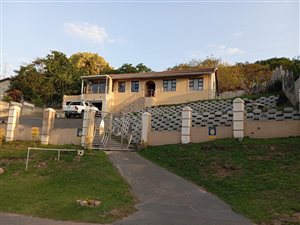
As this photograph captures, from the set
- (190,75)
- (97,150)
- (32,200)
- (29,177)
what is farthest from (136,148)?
(190,75)

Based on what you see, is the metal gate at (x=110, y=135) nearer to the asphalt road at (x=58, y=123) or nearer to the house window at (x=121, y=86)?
the asphalt road at (x=58, y=123)

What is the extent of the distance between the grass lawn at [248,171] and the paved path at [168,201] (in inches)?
17.4

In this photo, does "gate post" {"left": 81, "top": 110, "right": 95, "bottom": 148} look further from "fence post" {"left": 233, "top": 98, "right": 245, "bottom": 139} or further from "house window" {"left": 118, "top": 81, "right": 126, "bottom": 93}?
"house window" {"left": 118, "top": 81, "right": 126, "bottom": 93}

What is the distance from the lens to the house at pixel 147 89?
29.2 metres

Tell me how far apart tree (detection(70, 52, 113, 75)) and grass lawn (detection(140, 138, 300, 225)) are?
33.2 metres

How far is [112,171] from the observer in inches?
483

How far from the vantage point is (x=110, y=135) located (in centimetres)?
1722

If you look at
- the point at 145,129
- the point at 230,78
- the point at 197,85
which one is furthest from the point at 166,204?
the point at 230,78

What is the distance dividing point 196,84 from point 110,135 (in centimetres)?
1449

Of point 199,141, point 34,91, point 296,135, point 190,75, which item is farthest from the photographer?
point 34,91

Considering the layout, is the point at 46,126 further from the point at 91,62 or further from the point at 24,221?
the point at 91,62

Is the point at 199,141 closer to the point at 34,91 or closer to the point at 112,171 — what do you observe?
the point at 112,171

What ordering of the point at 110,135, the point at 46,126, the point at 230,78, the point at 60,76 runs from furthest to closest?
the point at 230,78 → the point at 60,76 → the point at 46,126 → the point at 110,135

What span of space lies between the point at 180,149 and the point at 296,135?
5.04 meters
